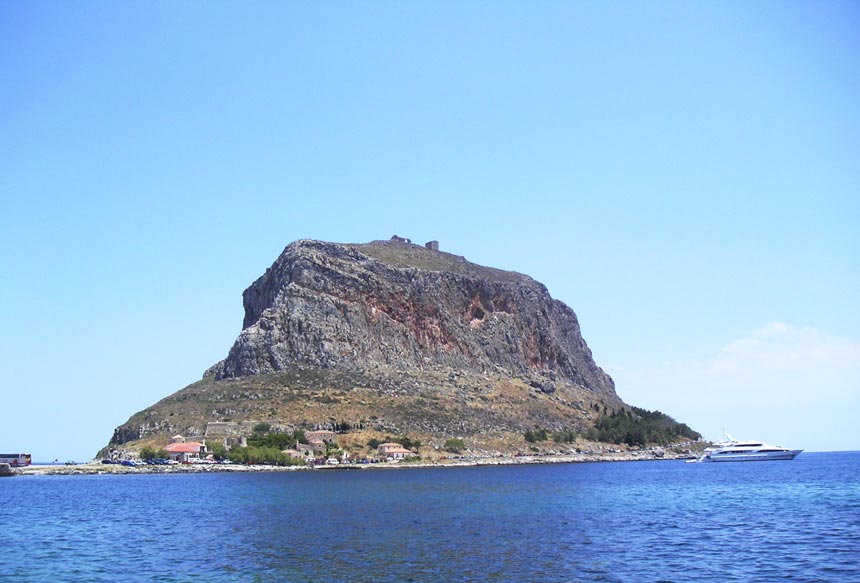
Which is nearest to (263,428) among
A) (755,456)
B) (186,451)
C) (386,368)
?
(186,451)

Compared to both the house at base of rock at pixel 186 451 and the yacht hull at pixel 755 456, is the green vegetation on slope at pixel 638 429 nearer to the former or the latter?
the yacht hull at pixel 755 456

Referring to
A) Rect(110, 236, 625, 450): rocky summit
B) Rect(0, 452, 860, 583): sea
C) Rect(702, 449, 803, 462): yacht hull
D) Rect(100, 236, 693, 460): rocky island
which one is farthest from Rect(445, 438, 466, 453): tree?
Rect(702, 449, 803, 462): yacht hull

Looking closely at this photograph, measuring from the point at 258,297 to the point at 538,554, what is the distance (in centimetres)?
13059

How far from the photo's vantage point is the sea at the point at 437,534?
30.9 metres

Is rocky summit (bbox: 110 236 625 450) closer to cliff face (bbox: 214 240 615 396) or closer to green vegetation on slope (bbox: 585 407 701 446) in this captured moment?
cliff face (bbox: 214 240 615 396)

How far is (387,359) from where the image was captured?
471 feet

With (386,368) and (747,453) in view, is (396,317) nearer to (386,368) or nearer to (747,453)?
(386,368)

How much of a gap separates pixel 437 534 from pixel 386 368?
9846cm

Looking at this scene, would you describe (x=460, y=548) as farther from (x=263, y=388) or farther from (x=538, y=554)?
(x=263, y=388)

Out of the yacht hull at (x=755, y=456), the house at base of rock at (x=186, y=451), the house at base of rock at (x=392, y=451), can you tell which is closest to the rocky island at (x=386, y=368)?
the house at base of rock at (x=392, y=451)

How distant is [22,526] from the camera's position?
156ft

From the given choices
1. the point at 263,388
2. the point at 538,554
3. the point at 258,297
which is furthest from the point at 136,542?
the point at 258,297

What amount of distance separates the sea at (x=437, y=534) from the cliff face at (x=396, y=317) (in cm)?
5941

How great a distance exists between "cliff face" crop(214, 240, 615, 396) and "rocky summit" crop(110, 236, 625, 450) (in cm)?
26
